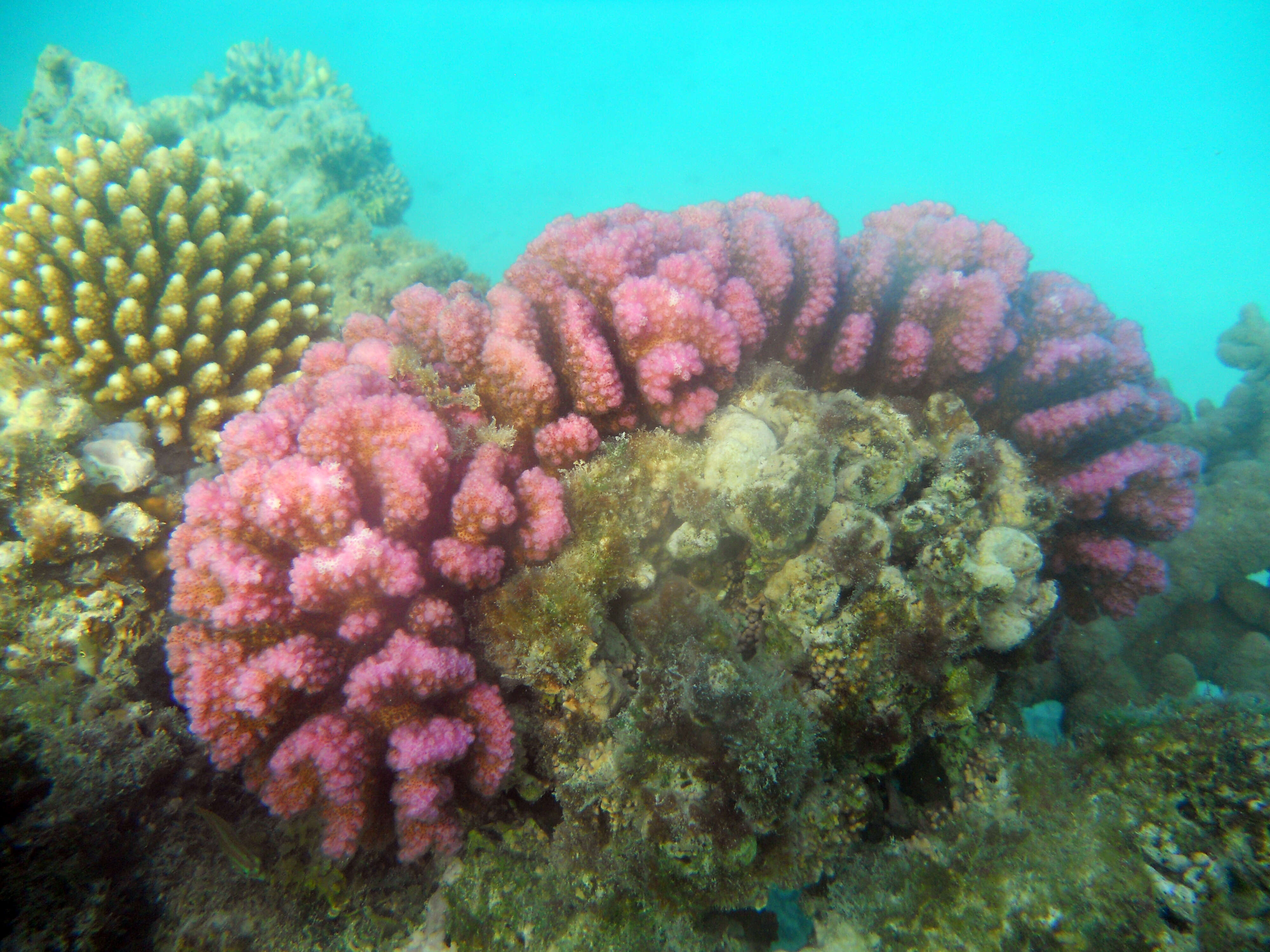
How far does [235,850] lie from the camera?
2.40 m

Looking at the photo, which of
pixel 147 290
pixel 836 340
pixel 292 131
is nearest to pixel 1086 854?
pixel 836 340

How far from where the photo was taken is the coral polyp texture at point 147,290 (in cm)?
317

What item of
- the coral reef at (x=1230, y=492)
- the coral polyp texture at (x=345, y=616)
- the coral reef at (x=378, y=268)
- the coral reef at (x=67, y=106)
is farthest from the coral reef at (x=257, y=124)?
the coral reef at (x=1230, y=492)

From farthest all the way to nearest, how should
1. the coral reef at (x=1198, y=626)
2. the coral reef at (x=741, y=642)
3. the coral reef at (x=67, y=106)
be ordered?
the coral reef at (x=67, y=106)
the coral reef at (x=1198, y=626)
the coral reef at (x=741, y=642)

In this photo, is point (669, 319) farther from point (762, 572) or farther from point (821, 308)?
point (762, 572)

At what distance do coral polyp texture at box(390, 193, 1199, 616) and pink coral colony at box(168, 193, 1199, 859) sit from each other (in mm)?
16

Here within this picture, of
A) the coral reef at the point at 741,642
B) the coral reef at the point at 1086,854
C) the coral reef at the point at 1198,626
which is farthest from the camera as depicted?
the coral reef at the point at 1198,626

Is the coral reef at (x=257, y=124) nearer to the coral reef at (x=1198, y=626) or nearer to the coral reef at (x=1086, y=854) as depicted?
the coral reef at (x=1086, y=854)

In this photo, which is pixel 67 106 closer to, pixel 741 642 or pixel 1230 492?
pixel 741 642

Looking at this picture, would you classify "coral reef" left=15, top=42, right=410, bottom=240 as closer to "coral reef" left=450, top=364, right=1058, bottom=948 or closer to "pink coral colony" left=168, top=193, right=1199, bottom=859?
"pink coral colony" left=168, top=193, right=1199, bottom=859

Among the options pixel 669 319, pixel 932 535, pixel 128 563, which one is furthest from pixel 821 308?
pixel 128 563

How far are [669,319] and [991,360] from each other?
2.38 metres

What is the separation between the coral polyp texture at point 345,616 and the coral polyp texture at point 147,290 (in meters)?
1.21

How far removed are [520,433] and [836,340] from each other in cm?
222
